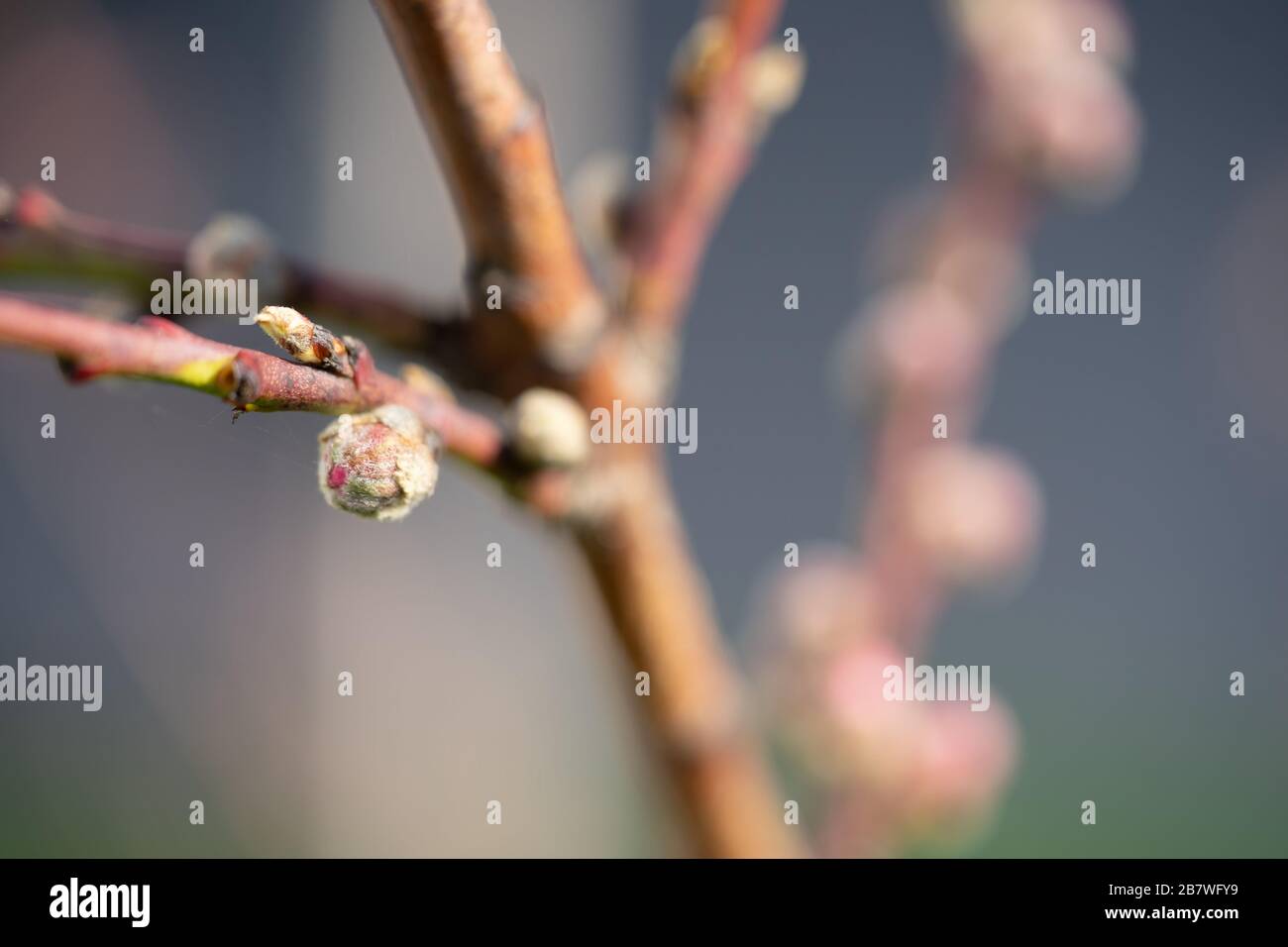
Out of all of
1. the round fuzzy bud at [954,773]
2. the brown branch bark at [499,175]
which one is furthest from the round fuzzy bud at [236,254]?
the round fuzzy bud at [954,773]

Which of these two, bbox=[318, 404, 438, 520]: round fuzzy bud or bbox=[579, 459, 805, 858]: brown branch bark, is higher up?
bbox=[318, 404, 438, 520]: round fuzzy bud

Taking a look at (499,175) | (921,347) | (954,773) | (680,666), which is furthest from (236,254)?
(954,773)

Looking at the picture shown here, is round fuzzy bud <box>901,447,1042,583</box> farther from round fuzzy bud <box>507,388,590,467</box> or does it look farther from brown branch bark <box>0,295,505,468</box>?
brown branch bark <box>0,295,505,468</box>

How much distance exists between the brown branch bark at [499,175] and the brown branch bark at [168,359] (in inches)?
6.3

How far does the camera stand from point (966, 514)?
3.61 feet

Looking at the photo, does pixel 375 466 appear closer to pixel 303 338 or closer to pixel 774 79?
pixel 303 338

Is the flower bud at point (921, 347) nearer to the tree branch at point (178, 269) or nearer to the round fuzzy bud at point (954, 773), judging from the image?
the round fuzzy bud at point (954, 773)

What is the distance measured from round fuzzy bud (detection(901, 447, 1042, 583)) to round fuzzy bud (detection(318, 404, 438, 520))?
72cm

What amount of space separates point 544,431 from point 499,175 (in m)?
0.14

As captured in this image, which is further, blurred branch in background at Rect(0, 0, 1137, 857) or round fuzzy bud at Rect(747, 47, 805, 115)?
round fuzzy bud at Rect(747, 47, 805, 115)

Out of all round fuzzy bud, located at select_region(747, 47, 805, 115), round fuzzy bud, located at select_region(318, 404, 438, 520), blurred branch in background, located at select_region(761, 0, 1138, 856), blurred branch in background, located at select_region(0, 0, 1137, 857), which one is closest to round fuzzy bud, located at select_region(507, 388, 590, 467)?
blurred branch in background, located at select_region(0, 0, 1137, 857)

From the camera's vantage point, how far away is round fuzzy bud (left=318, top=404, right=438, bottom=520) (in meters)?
0.46

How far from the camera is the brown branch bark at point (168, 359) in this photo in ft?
1.30
